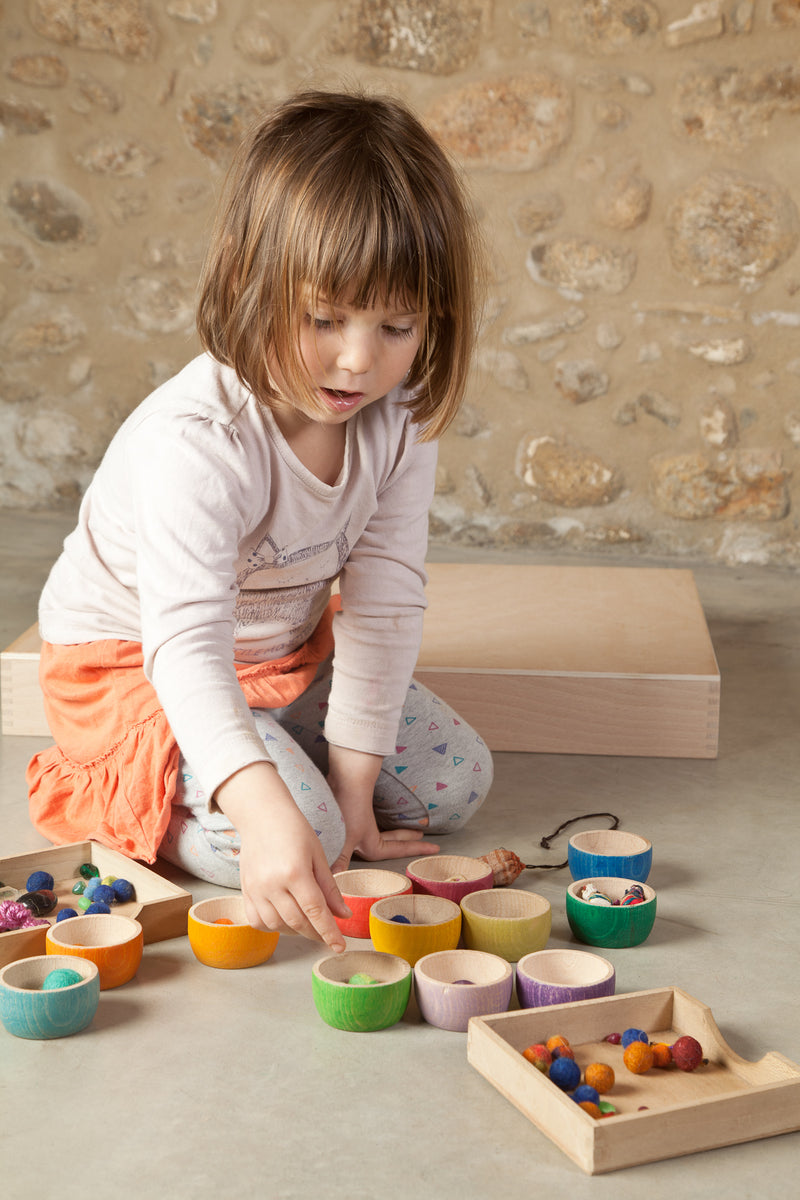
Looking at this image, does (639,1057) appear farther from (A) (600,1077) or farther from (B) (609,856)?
(B) (609,856)

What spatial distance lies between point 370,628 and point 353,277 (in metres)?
0.43

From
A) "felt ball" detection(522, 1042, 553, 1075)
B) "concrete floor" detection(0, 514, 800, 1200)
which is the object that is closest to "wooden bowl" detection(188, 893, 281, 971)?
"concrete floor" detection(0, 514, 800, 1200)

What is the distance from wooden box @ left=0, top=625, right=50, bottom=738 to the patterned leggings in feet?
1.33

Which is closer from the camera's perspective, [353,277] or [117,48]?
[353,277]

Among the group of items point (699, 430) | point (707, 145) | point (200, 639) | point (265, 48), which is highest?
point (265, 48)

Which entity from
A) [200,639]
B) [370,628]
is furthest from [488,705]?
[200,639]

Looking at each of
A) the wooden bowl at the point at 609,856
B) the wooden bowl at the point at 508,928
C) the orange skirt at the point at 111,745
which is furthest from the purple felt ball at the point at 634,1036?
the orange skirt at the point at 111,745

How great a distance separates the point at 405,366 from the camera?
0.96 m

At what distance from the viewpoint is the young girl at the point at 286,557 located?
2.92 ft

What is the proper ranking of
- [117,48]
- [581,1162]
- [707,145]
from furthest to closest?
1. [117,48]
2. [707,145]
3. [581,1162]

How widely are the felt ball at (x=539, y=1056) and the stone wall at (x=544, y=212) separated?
1865 mm

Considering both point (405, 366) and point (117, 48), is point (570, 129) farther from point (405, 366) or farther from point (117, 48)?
point (405, 366)

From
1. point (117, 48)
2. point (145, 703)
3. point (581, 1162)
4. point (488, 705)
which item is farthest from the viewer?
point (117, 48)

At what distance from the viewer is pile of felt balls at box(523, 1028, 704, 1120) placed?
2.50 ft
